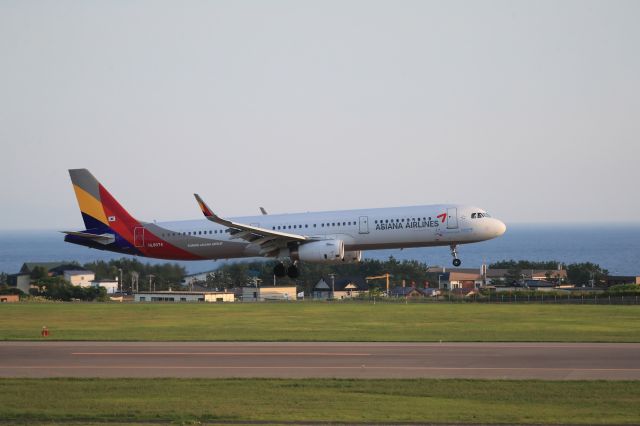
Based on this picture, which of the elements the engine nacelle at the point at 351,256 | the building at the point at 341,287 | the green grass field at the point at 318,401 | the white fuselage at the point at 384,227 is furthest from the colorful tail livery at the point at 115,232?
the building at the point at 341,287

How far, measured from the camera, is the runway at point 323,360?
92.1ft

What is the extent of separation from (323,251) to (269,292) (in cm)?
3353

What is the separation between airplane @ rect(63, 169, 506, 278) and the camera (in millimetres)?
55656

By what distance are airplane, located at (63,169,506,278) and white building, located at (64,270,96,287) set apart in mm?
34173

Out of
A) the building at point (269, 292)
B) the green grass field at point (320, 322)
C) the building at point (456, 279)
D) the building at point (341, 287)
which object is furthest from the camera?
the building at point (456, 279)

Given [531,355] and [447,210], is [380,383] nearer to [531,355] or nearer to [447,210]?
[531,355]

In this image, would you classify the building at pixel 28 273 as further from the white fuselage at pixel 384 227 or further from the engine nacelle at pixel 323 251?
the engine nacelle at pixel 323 251

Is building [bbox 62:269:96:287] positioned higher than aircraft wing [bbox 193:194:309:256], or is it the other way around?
aircraft wing [bbox 193:194:309:256]

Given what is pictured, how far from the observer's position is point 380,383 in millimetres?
25906

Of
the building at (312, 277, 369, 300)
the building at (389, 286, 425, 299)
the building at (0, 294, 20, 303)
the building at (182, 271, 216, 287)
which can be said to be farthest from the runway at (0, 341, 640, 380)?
the building at (182, 271, 216, 287)

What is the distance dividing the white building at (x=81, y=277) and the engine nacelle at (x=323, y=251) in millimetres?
43716

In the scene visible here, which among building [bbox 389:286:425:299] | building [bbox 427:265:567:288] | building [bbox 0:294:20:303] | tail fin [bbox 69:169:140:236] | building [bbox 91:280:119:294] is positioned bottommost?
building [bbox 0:294:20:303]

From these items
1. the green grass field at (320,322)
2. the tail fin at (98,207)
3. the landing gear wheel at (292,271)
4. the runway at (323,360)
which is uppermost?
the tail fin at (98,207)

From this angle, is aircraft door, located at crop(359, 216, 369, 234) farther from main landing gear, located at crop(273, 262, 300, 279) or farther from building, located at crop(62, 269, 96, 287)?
building, located at crop(62, 269, 96, 287)
